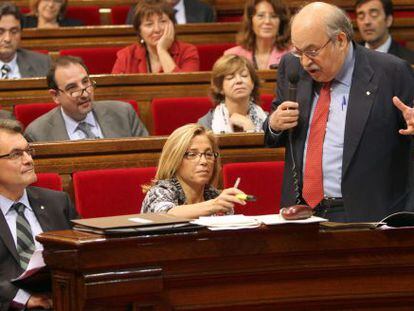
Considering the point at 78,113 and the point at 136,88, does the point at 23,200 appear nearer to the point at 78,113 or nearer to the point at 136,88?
the point at 78,113

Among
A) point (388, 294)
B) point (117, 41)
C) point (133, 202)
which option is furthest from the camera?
point (117, 41)

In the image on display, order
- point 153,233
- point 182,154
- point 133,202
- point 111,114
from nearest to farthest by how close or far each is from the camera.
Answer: point 153,233, point 182,154, point 133,202, point 111,114

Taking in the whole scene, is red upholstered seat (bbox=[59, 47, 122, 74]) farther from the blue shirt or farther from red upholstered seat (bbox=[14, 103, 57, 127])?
→ the blue shirt

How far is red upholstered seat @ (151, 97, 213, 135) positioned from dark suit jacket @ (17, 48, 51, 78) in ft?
1.98

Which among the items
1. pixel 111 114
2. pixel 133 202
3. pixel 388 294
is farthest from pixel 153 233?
pixel 111 114

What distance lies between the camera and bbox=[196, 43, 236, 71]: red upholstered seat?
3.69 meters

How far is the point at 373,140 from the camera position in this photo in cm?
191

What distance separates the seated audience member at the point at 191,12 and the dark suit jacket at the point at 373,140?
219cm

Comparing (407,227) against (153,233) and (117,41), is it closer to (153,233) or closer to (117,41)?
(153,233)

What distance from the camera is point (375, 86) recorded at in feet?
6.35

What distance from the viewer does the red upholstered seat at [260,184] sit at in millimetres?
2402

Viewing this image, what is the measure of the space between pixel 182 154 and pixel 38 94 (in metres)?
1.12

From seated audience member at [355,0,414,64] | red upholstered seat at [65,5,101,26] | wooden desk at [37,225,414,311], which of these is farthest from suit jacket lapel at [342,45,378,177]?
red upholstered seat at [65,5,101,26]

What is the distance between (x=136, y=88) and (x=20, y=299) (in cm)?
154
